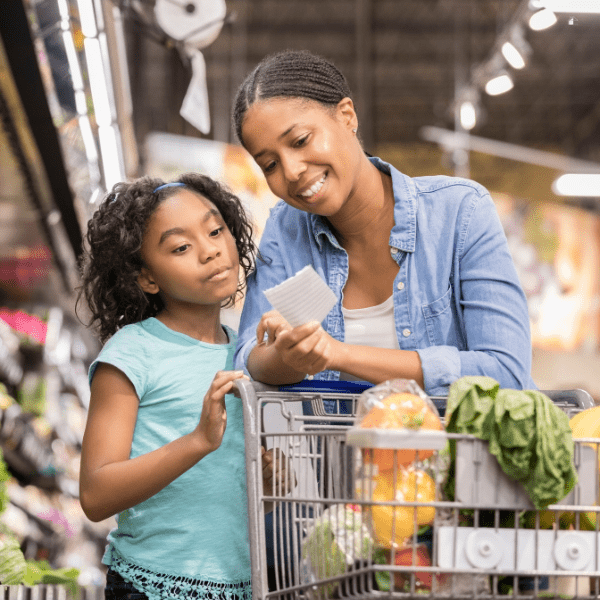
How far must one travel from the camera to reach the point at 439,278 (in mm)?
1636

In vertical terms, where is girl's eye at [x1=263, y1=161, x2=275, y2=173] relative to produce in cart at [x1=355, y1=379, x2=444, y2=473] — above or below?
above

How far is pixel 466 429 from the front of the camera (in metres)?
1.06

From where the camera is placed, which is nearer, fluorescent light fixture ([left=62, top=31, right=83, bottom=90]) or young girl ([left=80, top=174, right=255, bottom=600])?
young girl ([left=80, top=174, right=255, bottom=600])

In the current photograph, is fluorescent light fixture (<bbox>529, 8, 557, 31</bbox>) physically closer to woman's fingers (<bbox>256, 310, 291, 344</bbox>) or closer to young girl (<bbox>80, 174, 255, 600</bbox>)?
young girl (<bbox>80, 174, 255, 600</bbox>)

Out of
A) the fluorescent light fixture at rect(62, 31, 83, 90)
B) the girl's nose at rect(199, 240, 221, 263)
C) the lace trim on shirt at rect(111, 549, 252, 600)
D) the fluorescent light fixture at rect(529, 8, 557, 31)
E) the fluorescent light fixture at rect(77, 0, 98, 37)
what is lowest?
the lace trim on shirt at rect(111, 549, 252, 600)

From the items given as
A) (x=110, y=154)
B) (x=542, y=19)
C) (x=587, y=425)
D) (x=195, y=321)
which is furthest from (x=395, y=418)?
(x=542, y=19)

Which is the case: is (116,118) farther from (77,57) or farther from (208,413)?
(208,413)

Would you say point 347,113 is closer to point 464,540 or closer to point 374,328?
point 374,328

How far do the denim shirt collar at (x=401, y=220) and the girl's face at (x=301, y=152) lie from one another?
4.8 inches

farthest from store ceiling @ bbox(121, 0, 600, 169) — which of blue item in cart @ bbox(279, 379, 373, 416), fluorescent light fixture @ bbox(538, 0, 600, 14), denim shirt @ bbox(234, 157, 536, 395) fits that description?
blue item in cart @ bbox(279, 379, 373, 416)

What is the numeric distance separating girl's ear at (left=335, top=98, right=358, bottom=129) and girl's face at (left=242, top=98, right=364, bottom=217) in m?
0.08

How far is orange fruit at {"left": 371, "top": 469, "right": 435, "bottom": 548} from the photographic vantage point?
106cm

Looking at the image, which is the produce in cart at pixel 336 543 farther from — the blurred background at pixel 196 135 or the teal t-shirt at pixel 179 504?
the blurred background at pixel 196 135

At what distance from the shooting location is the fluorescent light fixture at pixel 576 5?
5.48m
